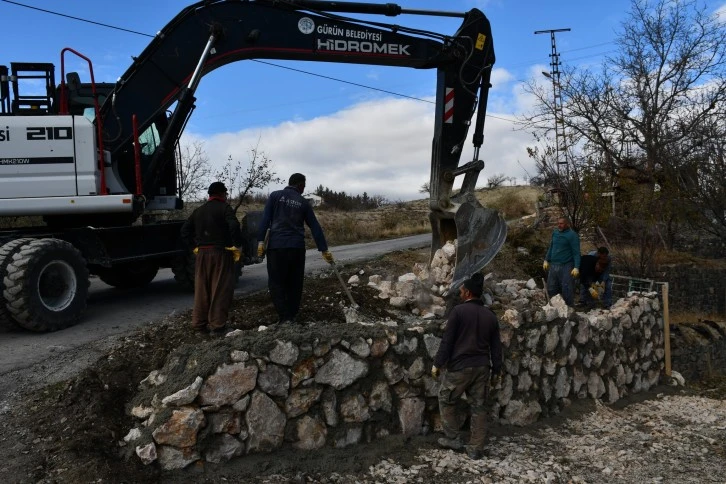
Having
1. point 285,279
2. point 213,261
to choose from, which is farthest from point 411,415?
point 213,261

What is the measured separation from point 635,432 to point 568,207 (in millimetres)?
10090

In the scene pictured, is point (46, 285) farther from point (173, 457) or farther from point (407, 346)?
point (407, 346)

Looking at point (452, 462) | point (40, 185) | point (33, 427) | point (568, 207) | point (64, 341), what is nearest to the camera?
point (33, 427)

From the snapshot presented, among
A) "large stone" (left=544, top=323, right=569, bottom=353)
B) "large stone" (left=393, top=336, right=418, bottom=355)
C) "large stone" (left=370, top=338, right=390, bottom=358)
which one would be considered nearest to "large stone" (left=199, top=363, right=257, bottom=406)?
"large stone" (left=370, top=338, right=390, bottom=358)

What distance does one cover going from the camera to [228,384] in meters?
4.47

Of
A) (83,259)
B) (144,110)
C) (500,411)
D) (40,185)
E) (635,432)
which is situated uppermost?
(144,110)

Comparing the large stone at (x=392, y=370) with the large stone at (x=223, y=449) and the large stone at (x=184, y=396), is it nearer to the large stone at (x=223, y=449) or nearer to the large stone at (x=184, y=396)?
the large stone at (x=223, y=449)

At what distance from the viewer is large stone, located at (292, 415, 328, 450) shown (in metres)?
4.77

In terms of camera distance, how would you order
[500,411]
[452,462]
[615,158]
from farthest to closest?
[615,158], [500,411], [452,462]

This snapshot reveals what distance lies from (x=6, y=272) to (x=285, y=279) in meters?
3.18

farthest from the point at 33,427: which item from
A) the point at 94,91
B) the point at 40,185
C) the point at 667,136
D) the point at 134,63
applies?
the point at 667,136

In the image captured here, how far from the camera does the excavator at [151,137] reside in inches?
291

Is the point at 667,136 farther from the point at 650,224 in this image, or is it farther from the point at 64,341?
the point at 64,341

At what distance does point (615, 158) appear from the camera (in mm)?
21406
